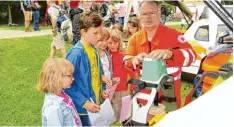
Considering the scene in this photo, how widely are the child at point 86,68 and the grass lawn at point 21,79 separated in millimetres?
1788

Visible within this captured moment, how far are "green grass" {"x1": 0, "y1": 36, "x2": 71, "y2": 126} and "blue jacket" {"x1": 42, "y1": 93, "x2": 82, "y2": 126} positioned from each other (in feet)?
6.46

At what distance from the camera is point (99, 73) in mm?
2553

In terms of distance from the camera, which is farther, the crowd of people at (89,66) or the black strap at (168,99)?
the crowd of people at (89,66)

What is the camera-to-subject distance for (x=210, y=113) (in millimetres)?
837

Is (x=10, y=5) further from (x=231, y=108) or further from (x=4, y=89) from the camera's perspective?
(x=231, y=108)

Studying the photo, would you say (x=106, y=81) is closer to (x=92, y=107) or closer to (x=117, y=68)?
(x=92, y=107)

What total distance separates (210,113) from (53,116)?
141 centimetres

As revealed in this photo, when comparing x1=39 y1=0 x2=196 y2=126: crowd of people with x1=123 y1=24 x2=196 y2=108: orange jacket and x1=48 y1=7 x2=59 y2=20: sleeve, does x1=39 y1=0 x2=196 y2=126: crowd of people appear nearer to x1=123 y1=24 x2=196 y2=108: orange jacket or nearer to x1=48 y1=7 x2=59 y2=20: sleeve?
x1=123 y1=24 x2=196 y2=108: orange jacket

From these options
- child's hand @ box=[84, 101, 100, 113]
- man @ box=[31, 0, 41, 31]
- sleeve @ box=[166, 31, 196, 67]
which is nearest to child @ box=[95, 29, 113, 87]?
child's hand @ box=[84, 101, 100, 113]

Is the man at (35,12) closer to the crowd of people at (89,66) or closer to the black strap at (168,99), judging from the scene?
the crowd of people at (89,66)

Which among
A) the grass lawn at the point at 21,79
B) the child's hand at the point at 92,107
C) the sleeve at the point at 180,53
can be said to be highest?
the sleeve at the point at 180,53

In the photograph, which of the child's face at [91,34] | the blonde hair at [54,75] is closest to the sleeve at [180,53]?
the child's face at [91,34]

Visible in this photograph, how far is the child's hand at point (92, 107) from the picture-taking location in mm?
2418

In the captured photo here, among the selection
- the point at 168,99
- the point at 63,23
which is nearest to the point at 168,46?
the point at 168,99
